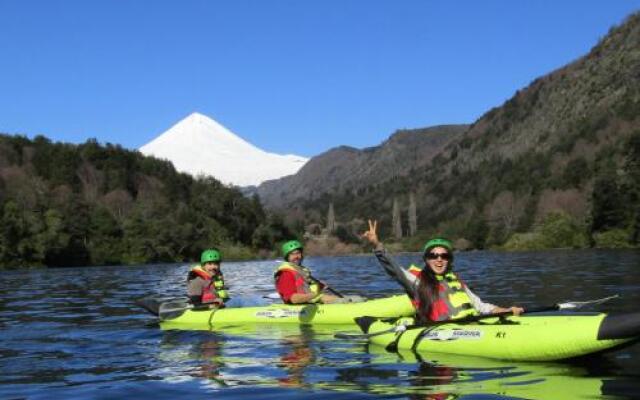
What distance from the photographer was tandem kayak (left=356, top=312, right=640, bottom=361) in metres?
9.69

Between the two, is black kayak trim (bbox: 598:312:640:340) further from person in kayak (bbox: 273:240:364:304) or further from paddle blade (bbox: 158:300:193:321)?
paddle blade (bbox: 158:300:193:321)

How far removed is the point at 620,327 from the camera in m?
9.52

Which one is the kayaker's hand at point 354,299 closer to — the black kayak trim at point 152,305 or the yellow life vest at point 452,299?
the black kayak trim at point 152,305

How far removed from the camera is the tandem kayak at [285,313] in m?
15.8

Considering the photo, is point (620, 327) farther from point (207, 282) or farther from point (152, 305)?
point (152, 305)

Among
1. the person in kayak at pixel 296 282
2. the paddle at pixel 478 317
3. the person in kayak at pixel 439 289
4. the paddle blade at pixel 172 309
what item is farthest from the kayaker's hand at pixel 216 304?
the person in kayak at pixel 439 289

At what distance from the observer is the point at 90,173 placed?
458 ft

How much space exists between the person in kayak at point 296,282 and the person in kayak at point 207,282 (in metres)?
1.75

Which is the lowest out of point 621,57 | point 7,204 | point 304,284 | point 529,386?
point 529,386

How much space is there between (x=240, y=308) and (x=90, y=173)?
128948 millimetres

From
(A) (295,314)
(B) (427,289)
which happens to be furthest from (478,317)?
(A) (295,314)

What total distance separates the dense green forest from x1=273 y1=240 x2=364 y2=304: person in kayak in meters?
66.1

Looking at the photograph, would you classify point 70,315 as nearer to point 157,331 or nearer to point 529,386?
point 157,331

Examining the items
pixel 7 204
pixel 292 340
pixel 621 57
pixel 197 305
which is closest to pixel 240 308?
pixel 197 305
